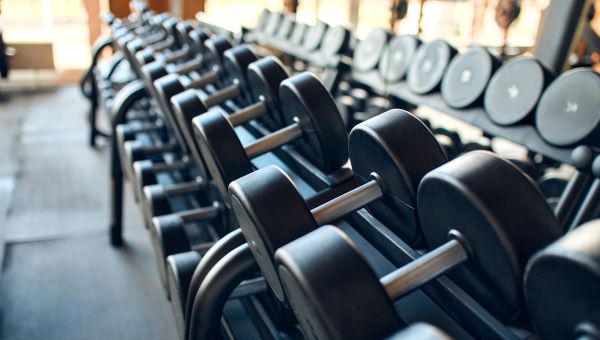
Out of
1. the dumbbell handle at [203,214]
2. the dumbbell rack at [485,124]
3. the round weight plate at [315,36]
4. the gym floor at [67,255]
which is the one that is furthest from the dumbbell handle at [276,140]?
the round weight plate at [315,36]

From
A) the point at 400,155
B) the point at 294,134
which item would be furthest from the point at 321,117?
the point at 400,155

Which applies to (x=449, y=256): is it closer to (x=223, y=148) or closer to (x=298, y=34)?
(x=223, y=148)

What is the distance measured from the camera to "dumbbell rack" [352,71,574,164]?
1.40m

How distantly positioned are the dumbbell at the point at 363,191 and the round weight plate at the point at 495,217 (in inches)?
2.5

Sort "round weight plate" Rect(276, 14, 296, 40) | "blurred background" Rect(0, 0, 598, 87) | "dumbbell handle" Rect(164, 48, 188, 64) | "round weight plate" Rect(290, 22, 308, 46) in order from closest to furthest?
"dumbbell handle" Rect(164, 48, 188, 64), "round weight plate" Rect(290, 22, 308, 46), "round weight plate" Rect(276, 14, 296, 40), "blurred background" Rect(0, 0, 598, 87)

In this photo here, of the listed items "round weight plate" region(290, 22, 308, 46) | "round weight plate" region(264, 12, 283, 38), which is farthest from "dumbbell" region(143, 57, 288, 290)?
"round weight plate" region(264, 12, 283, 38)

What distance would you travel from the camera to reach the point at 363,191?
2.00 feet

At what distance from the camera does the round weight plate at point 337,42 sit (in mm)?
2443

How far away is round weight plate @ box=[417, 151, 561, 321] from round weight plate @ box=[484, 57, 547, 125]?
1.14 meters

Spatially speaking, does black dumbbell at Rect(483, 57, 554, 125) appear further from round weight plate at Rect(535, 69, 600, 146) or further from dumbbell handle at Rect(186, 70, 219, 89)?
dumbbell handle at Rect(186, 70, 219, 89)

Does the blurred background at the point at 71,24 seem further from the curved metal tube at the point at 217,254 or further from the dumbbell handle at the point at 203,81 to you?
the curved metal tube at the point at 217,254

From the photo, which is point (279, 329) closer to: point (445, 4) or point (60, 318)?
point (60, 318)

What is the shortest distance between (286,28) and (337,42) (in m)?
0.64

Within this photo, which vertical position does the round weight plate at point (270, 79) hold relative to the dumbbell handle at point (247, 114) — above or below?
above
